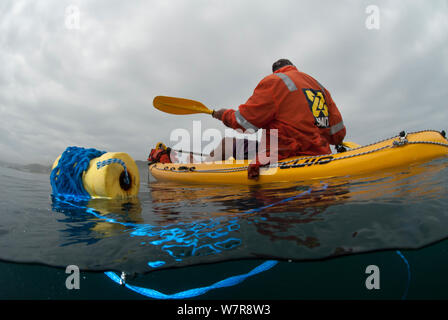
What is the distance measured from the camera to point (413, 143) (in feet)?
8.93

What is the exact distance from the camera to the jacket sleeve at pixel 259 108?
3307mm

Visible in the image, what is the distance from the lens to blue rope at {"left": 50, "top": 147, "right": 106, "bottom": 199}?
304 cm

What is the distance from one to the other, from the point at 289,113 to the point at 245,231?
243 cm

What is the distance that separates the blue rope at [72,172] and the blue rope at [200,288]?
2385 mm

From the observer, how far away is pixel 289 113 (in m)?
3.32

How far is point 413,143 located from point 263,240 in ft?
9.01

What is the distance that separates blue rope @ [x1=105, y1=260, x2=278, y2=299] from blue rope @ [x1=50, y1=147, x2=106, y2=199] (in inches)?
93.9

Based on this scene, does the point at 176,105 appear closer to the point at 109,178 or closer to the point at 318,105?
the point at 109,178

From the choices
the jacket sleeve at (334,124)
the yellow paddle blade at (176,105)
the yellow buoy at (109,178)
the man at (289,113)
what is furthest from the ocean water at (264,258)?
the yellow paddle blade at (176,105)

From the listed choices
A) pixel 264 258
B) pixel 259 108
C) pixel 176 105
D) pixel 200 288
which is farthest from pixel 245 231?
pixel 176 105

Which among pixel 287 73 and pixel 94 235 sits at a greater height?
pixel 287 73

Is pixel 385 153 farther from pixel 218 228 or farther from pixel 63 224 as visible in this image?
pixel 63 224

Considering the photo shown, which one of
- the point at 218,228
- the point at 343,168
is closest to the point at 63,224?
the point at 218,228
